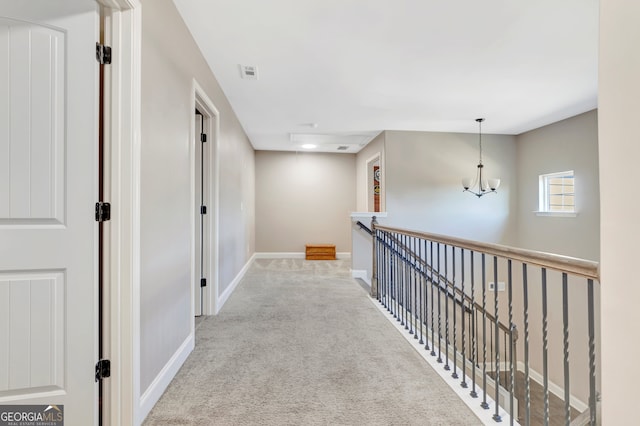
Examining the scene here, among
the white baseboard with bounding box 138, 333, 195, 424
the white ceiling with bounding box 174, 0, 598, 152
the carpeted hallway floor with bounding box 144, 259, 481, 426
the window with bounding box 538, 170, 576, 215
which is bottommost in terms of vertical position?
the carpeted hallway floor with bounding box 144, 259, 481, 426

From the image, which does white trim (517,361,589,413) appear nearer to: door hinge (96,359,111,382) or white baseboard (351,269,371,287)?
white baseboard (351,269,371,287)

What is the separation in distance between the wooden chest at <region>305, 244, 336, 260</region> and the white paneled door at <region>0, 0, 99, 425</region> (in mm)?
5226

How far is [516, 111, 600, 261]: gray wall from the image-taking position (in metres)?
3.93

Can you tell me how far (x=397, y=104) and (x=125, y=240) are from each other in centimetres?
336

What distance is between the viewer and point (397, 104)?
3.79 m

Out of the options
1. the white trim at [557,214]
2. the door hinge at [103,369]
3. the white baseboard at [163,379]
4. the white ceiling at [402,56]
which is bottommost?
the white baseboard at [163,379]

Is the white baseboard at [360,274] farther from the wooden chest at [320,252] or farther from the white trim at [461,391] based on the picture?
the white trim at [461,391]

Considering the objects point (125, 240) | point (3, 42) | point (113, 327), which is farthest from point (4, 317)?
point (3, 42)

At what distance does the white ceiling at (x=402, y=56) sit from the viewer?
2.04m

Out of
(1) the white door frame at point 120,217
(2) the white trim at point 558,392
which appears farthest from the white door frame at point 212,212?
(2) the white trim at point 558,392

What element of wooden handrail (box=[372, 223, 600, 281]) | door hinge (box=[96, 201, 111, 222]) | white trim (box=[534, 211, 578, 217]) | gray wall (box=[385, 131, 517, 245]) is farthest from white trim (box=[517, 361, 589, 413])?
door hinge (box=[96, 201, 111, 222])

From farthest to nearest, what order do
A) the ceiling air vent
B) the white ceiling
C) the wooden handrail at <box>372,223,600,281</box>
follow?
the ceiling air vent → the white ceiling → the wooden handrail at <box>372,223,600,281</box>

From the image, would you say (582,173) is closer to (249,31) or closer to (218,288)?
(249,31)

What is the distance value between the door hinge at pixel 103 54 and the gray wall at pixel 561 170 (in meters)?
5.03
